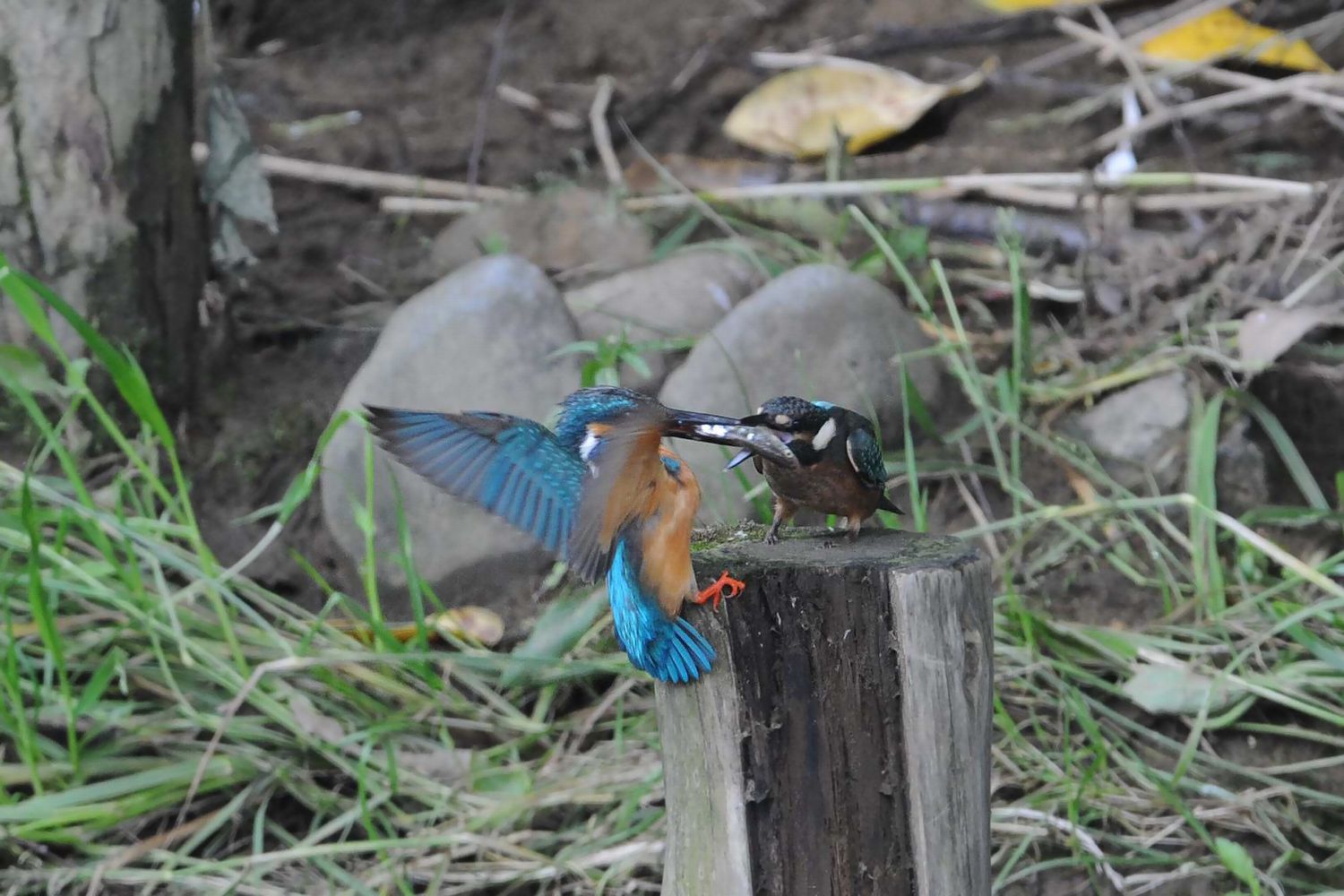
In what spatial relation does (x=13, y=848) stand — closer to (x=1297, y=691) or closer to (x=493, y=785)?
(x=493, y=785)

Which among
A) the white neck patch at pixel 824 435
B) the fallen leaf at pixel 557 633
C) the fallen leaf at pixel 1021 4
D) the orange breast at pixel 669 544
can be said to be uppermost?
the white neck patch at pixel 824 435

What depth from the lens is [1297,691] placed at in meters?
2.54

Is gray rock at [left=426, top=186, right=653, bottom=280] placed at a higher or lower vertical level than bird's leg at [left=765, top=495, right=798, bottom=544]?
lower

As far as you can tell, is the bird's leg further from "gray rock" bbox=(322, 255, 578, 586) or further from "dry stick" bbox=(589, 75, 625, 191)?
"dry stick" bbox=(589, 75, 625, 191)

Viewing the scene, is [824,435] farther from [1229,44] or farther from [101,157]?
[1229,44]

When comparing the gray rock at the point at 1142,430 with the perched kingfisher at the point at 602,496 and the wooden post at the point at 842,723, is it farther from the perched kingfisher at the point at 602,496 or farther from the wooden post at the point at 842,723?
the perched kingfisher at the point at 602,496

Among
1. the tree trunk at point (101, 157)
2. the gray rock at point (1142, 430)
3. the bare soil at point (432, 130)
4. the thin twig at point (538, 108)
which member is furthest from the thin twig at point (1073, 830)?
the thin twig at point (538, 108)

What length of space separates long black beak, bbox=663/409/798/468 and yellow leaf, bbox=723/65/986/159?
2690 mm

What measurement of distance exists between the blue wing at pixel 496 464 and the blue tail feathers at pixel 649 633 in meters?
0.08

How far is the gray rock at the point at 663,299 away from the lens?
11.3 feet

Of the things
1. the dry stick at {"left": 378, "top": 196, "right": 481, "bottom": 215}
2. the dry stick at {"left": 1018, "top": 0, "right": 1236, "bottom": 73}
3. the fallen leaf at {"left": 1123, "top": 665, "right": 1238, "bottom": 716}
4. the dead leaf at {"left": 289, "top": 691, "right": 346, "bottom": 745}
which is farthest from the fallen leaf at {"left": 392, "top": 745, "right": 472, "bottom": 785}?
the dry stick at {"left": 1018, "top": 0, "right": 1236, "bottom": 73}

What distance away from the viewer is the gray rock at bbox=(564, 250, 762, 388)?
3.44m

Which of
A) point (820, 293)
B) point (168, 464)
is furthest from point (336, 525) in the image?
point (820, 293)

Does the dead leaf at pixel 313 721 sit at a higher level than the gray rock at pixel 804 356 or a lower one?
lower
